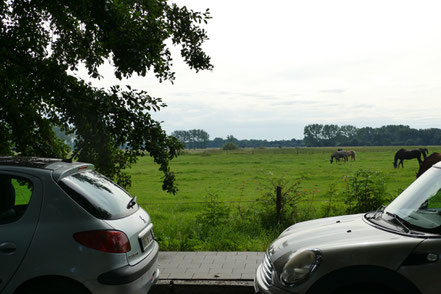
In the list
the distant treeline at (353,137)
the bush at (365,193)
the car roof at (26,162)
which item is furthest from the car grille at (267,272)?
the distant treeline at (353,137)

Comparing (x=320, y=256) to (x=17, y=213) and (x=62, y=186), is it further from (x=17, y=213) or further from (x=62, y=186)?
(x=17, y=213)

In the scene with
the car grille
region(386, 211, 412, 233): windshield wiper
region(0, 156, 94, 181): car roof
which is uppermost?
region(0, 156, 94, 181): car roof

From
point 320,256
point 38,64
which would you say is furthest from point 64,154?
point 320,256

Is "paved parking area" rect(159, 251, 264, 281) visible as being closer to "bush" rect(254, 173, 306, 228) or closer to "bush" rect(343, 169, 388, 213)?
"bush" rect(254, 173, 306, 228)

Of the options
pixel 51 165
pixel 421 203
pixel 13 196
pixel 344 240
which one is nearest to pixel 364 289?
pixel 344 240

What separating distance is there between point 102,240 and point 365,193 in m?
7.26

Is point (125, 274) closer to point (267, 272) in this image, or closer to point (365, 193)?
point (267, 272)

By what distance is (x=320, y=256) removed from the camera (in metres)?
3.19

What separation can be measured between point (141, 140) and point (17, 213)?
337 cm

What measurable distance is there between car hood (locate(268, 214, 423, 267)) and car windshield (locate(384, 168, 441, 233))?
0.96 feet

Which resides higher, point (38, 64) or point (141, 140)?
point (38, 64)

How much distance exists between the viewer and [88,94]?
681 cm

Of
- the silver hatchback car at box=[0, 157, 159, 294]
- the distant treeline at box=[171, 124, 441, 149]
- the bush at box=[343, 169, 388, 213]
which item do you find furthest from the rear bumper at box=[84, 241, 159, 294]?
the distant treeline at box=[171, 124, 441, 149]

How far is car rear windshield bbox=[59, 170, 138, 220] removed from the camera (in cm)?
365
